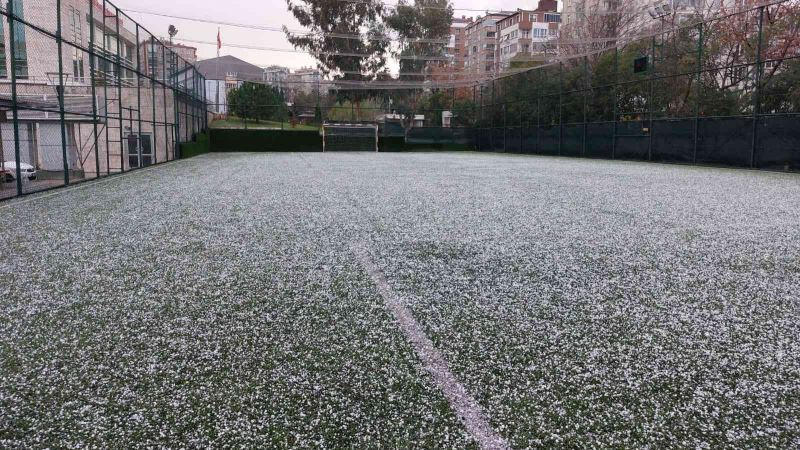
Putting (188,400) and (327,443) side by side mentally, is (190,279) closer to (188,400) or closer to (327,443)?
(188,400)

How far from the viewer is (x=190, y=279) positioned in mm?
3152

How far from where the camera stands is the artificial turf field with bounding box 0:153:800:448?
1571 millimetres

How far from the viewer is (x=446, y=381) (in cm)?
185

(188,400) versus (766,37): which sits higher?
(766,37)

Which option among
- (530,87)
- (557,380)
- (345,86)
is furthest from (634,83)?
(557,380)

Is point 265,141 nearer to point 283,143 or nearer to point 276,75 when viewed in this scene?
point 283,143

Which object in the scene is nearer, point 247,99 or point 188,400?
point 188,400

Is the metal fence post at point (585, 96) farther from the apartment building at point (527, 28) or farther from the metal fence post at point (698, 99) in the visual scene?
the apartment building at point (527, 28)

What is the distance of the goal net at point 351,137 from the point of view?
2870cm

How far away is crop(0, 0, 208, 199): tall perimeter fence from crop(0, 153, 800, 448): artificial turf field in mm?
3950

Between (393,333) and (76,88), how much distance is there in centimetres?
1241

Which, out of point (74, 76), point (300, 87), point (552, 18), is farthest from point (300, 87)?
point (552, 18)

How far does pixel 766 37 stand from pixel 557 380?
20.4 metres

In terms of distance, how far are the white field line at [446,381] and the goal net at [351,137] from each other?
26.3m
